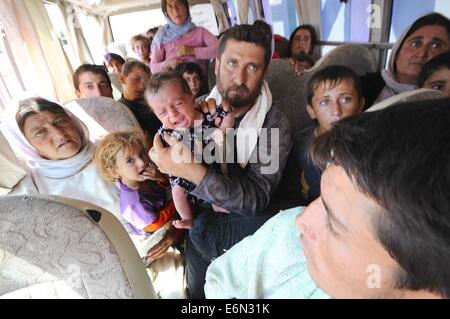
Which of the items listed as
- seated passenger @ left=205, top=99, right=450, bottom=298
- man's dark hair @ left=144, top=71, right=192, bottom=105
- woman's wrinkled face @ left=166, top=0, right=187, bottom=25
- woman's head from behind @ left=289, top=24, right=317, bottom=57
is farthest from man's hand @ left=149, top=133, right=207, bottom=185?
woman's head from behind @ left=289, top=24, right=317, bottom=57

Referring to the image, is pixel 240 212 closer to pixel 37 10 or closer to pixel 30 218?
pixel 30 218

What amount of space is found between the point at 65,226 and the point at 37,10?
128 inches

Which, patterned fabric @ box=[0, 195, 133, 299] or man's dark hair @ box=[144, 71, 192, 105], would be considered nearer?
patterned fabric @ box=[0, 195, 133, 299]

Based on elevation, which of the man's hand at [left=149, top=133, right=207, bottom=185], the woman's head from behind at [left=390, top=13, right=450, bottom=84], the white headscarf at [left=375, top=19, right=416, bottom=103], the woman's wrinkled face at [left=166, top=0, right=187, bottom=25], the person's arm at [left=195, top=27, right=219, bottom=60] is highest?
the woman's wrinkled face at [left=166, top=0, right=187, bottom=25]

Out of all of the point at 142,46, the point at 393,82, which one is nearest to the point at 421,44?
the point at 393,82

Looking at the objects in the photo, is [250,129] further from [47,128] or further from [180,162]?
[47,128]

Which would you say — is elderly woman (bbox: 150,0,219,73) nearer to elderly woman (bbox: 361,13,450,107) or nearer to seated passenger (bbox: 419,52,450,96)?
elderly woman (bbox: 361,13,450,107)

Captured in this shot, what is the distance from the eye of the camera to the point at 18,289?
55cm

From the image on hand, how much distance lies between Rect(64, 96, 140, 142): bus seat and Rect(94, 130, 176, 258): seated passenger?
0.21 metres

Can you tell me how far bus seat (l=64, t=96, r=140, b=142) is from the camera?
1344 mm

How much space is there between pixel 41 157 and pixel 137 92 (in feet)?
2.96

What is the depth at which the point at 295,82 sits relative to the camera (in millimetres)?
1692

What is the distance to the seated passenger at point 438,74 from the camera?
1.11m

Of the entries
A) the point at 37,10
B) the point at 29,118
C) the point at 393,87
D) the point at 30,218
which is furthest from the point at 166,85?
the point at 37,10
